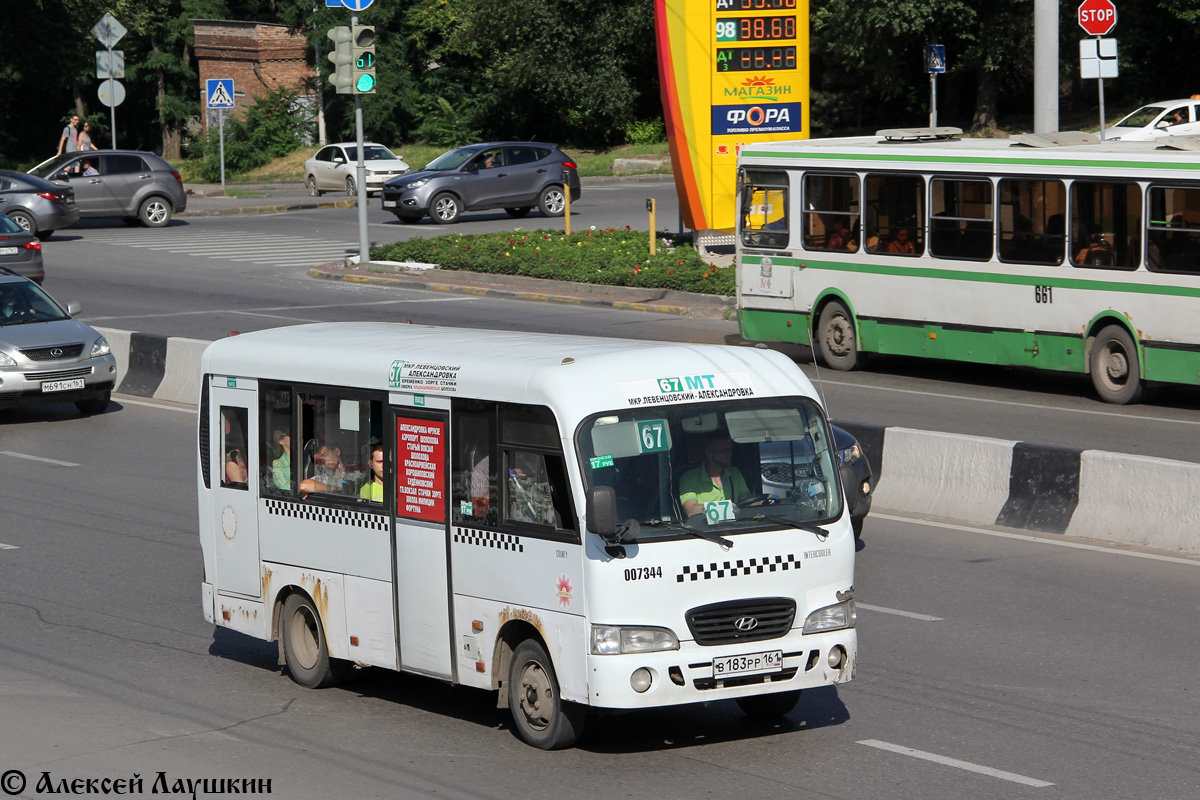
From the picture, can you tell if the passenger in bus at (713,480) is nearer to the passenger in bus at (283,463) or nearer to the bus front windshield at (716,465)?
the bus front windshield at (716,465)

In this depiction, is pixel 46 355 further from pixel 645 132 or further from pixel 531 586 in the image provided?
pixel 645 132

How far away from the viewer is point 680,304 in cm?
2480

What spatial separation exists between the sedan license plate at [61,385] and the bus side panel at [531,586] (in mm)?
11171

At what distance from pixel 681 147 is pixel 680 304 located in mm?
3841

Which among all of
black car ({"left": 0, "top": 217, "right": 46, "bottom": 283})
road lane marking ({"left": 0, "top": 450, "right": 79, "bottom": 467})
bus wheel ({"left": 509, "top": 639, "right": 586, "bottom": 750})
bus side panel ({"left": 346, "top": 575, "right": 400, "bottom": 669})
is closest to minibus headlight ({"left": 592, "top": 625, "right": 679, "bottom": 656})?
bus wheel ({"left": 509, "top": 639, "right": 586, "bottom": 750})

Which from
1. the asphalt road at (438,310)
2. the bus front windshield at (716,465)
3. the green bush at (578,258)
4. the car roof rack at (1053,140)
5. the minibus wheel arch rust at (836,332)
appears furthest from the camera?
the green bush at (578,258)

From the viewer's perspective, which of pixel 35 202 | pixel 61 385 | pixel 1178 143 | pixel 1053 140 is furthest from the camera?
A: pixel 35 202

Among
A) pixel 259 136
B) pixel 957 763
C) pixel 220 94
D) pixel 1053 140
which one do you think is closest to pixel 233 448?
pixel 957 763

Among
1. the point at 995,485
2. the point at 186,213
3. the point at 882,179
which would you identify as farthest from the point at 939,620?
the point at 186,213

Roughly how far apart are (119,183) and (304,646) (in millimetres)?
30539

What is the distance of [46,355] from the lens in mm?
17828

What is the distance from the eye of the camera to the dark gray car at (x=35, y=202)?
34.2 metres

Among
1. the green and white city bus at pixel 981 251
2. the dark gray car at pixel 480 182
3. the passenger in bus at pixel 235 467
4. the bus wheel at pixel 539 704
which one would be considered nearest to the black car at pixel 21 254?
the dark gray car at pixel 480 182

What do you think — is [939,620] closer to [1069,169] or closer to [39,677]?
[39,677]
